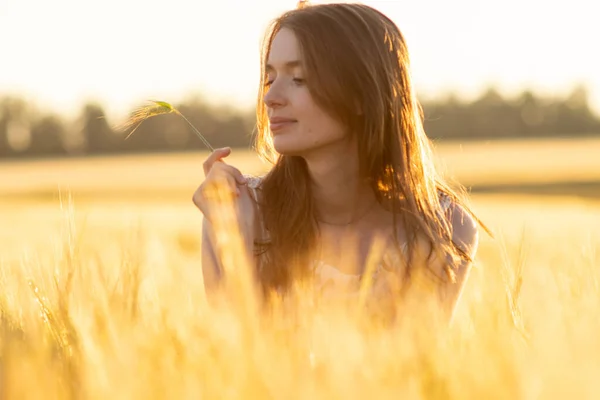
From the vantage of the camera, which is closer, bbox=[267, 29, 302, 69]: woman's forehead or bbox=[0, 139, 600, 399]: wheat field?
bbox=[0, 139, 600, 399]: wheat field

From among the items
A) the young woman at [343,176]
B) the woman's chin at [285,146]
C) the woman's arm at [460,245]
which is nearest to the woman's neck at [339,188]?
the young woman at [343,176]

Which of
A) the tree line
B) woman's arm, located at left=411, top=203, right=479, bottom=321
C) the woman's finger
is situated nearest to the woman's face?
the woman's finger

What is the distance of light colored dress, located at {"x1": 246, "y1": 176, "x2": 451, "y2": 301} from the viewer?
1979mm

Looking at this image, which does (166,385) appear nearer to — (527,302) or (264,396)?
(264,396)

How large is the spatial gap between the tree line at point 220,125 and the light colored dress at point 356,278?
104ft

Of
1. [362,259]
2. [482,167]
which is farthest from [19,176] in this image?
[362,259]

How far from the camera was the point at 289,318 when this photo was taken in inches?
47.2

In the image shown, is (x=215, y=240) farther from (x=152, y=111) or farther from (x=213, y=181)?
(x=152, y=111)

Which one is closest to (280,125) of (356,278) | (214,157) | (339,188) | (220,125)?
(214,157)

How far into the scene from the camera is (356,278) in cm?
207

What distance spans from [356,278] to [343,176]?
25 centimetres

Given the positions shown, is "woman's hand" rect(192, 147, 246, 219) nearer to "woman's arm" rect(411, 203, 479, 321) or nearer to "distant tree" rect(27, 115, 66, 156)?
"woman's arm" rect(411, 203, 479, 321)

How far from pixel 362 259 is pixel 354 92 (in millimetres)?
429

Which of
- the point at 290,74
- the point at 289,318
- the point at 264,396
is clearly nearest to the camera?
the point at 264,396
